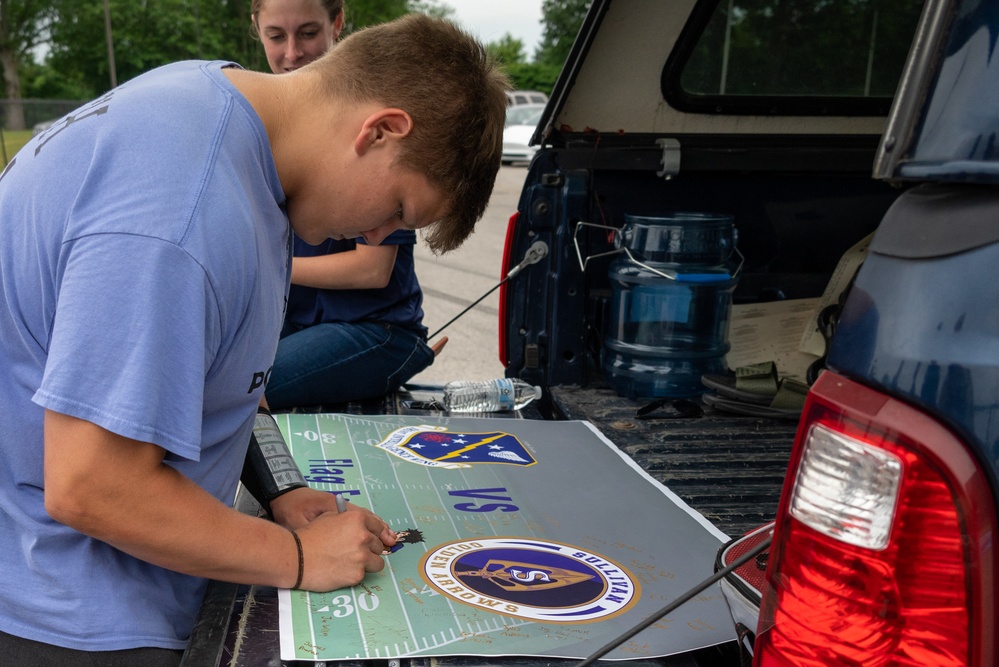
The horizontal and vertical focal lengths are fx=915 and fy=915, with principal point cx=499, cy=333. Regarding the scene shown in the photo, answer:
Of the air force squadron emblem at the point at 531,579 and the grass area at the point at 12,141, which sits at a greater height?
the grass area at the point at 12,141

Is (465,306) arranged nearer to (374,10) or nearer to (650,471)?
(650,471)

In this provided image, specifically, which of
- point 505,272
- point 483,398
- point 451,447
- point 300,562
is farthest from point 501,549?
point 505,272

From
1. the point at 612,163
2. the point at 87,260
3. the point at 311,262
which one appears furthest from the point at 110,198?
the point at 612,163

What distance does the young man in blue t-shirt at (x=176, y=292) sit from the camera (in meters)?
1.08

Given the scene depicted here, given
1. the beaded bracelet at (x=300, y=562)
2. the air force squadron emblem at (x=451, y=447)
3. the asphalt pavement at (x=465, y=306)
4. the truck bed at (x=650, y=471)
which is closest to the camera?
the truck bed at (x=650, y=471)

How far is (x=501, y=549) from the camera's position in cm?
159

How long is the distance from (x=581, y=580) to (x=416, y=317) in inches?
63.6

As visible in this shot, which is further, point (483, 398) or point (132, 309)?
point (483, 398)

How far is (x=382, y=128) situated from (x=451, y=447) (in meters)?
1.07

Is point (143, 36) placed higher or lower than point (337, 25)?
higher

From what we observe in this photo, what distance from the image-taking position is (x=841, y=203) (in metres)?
2.99

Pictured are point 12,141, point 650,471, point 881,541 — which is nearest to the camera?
point 881,541

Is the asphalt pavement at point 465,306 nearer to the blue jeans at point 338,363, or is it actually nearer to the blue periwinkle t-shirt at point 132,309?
the blue jeans at point 338,363

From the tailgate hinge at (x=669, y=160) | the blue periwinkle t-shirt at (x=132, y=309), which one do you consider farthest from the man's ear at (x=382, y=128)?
the tailgate hinge at (x=669, y=160)
